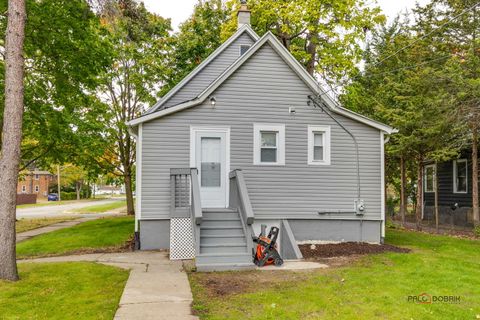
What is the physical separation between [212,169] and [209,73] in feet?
14.9

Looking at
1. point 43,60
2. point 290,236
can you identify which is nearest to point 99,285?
point 290,236

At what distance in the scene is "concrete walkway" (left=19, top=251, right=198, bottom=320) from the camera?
5285 mm

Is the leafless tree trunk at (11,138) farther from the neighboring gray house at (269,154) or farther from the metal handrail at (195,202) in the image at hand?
the neighboring gray house at (269,154)

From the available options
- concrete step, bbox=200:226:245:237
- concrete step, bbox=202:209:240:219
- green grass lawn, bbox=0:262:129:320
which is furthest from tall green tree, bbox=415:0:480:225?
green grass lawn, bbox=0:262:129:320

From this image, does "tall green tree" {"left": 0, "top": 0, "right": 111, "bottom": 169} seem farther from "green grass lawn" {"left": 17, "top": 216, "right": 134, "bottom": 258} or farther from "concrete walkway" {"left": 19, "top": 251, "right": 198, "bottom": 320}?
"concrete walkway" {"left": 19, "top": 251, "right": 198, "bottom": 320}

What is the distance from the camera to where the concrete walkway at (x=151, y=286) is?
5.29 m

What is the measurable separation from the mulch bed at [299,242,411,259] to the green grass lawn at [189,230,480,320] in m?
0.92

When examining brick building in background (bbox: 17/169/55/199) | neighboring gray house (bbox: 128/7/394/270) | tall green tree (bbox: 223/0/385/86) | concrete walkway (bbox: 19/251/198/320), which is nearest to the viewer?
concrete walkway (bbox: 19/251/198/320)

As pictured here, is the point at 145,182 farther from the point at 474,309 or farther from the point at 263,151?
the point at 474,309

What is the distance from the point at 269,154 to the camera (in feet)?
38.2

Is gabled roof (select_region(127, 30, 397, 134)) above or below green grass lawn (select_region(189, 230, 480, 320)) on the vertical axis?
above

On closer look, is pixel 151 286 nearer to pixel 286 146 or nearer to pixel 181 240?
pixel 181 240

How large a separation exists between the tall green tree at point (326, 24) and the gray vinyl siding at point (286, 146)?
23.4 feet

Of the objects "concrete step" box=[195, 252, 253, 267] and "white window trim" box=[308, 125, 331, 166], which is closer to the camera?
"concrete step" box=[195, 252, 253, 267]
